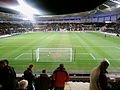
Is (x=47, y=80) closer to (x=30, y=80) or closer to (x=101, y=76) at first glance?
(x=30, y=80)

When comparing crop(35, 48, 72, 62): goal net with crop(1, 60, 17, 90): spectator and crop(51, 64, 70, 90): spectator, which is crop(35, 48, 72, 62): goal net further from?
crop(1, 60, 17, 90): spectator

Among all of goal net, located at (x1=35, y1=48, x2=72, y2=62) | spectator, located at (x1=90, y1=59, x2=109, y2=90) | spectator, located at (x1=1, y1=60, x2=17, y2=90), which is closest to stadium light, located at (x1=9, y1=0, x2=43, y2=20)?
goal net, located at (x1=35, y1=48, x2=72, y2=62)

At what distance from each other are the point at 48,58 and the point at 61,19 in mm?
97225

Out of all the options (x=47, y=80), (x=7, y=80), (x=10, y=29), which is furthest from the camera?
(x=10, y=29)

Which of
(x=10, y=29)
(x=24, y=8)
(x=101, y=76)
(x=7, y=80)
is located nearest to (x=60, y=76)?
(x=7, y=80)

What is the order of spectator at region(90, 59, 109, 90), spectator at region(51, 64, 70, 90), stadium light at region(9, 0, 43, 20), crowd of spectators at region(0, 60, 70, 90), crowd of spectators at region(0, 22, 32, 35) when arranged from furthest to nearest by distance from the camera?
crowd of spectators at region(0, 22, 32, 35), stadium light at region(9, 0, 43, 20), spectator at region(51, 64, 70, 90), crowd of spectators at region(0, 60, 70, 90), spectator at region(90, 59, 109, 90)

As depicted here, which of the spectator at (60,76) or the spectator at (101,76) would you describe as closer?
the spectator at (101,76)

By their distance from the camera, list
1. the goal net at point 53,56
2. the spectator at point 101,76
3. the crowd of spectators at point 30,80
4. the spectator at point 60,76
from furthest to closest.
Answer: the goal net at point 53,56
the spectator at point 60,76
the crowd of spectators at point 30,80
the spectator at point 101,76

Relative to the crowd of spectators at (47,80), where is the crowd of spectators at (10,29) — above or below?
below

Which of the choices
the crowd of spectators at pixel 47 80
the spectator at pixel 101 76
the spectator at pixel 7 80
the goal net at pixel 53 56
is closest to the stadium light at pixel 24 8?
the goal net at pixel 53 56

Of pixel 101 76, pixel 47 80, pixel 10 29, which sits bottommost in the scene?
pixel 10 29

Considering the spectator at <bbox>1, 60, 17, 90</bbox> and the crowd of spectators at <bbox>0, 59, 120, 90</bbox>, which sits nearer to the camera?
the crowd of spectators at <bbox>0, 59, 120, 90</bbox>

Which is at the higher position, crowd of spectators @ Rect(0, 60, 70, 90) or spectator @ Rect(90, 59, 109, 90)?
spectator @ Rect(90, 59, 109, 90)

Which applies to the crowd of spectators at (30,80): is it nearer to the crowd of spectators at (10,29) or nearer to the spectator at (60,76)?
the spectator at (60,76)
